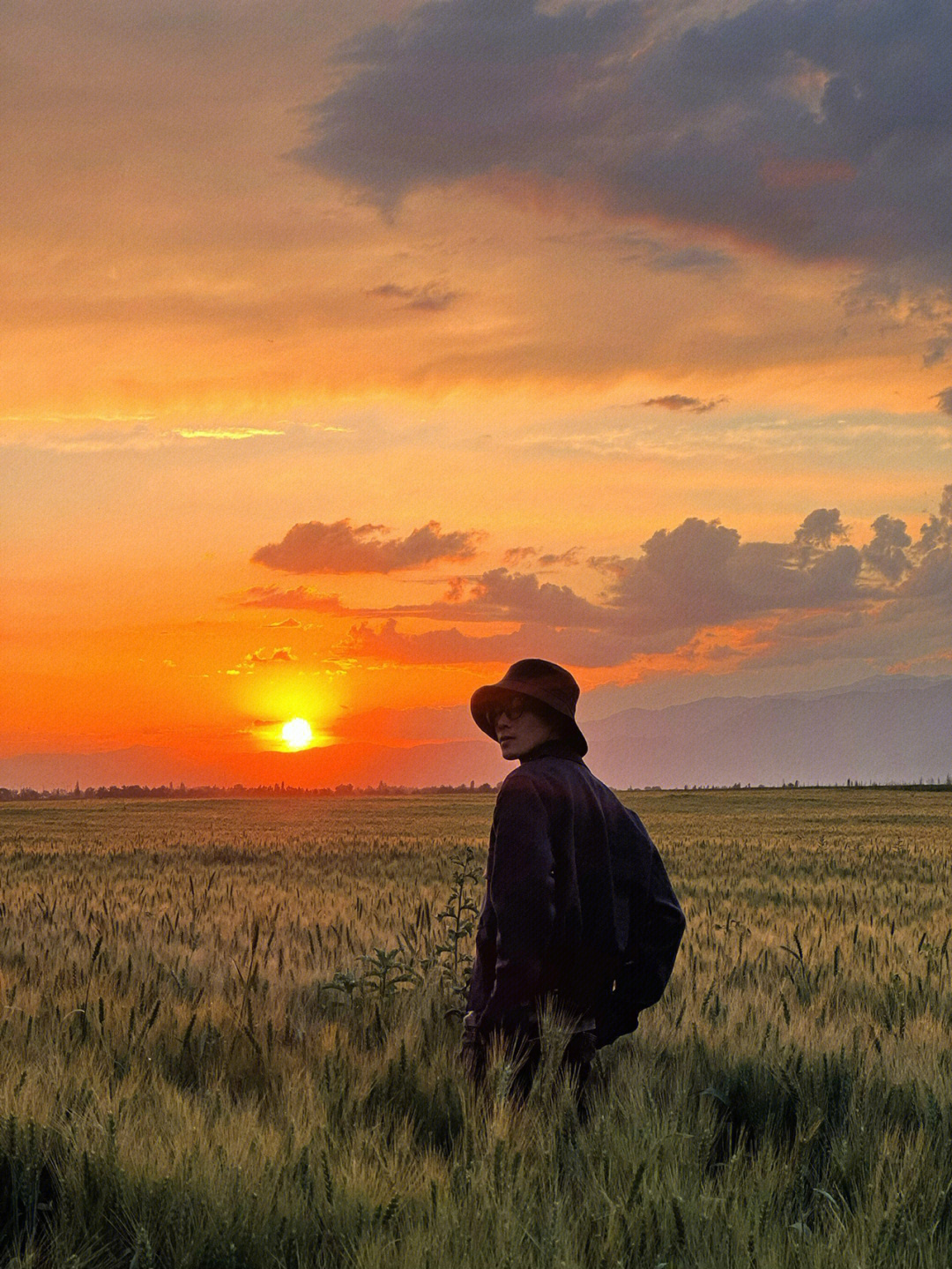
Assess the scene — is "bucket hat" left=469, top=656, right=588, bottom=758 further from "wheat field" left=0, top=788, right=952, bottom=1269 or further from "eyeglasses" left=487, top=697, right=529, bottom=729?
"wheat field" left=0, top=788, right=952, bottom=1269

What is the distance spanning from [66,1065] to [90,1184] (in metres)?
1.40

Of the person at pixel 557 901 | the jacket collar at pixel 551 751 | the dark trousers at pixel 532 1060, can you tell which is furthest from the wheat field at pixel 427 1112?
the jacket collar at pixel 551 751

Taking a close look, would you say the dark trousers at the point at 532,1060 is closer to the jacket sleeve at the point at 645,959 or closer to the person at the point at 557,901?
the person at the point at 557,901

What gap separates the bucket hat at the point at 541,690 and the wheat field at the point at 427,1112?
1252 mm

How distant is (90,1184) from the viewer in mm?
3580

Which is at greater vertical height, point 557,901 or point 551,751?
point 551,751

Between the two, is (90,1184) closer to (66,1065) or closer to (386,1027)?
(66,1065)

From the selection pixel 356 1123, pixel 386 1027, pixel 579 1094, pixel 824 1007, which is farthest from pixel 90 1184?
pixel 824 1007

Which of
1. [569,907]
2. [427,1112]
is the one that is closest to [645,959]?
[569,907]

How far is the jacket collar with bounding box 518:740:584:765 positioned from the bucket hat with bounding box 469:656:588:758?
0.13 feet

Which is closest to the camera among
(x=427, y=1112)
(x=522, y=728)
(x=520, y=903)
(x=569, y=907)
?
(x=520, y=903)

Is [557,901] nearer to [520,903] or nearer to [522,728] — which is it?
[520,903]

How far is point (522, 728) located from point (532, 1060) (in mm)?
1273

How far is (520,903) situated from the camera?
4.30 m
